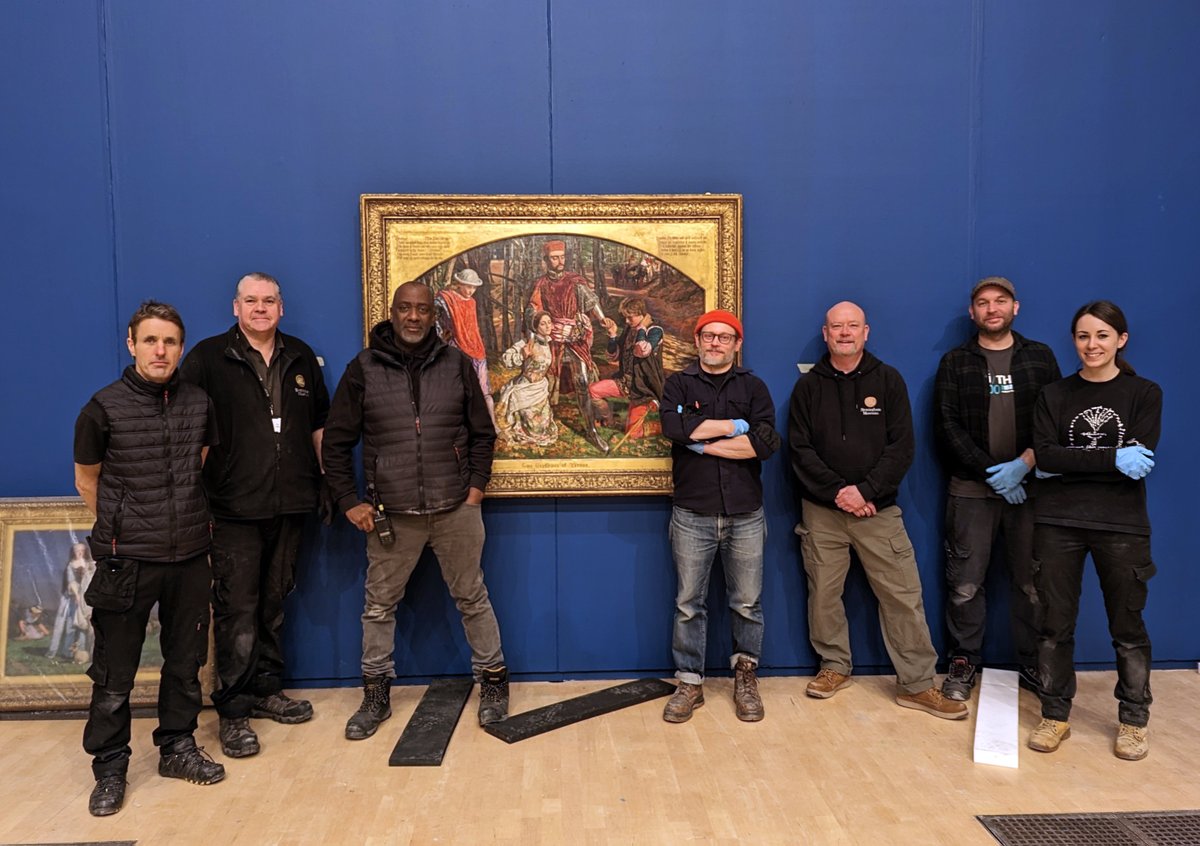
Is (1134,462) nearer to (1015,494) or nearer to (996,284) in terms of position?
(1015,494)

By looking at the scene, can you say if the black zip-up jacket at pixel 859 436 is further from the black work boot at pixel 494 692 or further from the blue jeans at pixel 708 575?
the black work boot at pixel 494 692

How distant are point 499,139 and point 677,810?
10.1ft

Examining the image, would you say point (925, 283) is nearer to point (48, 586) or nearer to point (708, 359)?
point (708, 359)

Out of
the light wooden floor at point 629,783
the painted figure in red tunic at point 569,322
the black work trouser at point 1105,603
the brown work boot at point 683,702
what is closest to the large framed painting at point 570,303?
the painted figure in red tunic at point 569,322

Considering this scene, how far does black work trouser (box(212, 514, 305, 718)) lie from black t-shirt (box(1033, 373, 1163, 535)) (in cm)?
325

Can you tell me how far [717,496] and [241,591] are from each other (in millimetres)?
2108

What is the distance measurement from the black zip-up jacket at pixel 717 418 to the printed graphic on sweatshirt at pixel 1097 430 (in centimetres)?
119

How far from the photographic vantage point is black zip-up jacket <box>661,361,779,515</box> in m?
3.52

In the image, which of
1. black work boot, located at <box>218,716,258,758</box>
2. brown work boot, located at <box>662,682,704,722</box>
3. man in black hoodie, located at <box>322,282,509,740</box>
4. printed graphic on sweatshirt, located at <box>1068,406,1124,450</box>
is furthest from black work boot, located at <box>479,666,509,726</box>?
printed graphic on sweatshirt, located at <box>1068,406,1124,450</box>

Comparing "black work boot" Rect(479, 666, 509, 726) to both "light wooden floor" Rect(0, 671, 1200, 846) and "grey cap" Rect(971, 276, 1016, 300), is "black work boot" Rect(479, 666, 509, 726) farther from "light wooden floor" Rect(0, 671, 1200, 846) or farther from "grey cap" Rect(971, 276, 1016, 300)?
"grey cap" Rect(971, 276, 1016, 300)

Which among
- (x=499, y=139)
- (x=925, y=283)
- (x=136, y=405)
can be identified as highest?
(x=499, y=139)

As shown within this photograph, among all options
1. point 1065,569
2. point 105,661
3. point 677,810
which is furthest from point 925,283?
point 105,661

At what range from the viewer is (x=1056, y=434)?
3.21 metres

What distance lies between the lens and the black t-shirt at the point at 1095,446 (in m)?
→ 3.07
